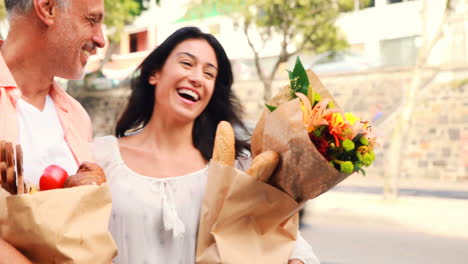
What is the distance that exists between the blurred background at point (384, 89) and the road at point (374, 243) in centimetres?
2

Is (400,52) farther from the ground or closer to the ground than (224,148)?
closer to the ground

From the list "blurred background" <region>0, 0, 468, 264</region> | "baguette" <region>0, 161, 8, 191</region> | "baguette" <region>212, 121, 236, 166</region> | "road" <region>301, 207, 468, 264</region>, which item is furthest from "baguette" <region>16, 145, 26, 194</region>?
"blurred background" <region>0, 0, 468, 264</region>

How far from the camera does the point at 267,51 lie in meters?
20.1

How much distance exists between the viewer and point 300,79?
6.27 feet

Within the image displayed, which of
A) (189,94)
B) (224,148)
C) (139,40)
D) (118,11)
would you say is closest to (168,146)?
(189,94)

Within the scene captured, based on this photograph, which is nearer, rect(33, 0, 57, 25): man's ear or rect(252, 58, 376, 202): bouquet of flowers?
rect(252, 58, 376, 202): bouquet of flowers

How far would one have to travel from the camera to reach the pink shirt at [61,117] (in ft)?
5.81

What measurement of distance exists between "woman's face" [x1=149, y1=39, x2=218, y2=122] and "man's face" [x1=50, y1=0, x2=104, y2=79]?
0.50 m

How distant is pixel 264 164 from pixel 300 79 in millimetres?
313

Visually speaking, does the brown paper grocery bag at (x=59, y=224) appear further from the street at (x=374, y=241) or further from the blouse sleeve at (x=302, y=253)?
the street at (x=374, y=241)

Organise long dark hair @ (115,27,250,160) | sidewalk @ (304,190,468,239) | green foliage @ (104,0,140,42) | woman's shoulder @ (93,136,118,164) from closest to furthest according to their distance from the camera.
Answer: woman's shoulder @ (93,136,118,164) < long dark hair @ (115,27,250,160) < sidewalk @ (304,190,468,239) < green foliage @ (104,0,140,42)

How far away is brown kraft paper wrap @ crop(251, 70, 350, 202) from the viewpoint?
5.54 feet

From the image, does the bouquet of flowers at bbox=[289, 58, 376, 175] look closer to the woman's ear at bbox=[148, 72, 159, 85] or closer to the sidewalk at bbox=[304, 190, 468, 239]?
the woman's ear at bbox=[148, 72, 159, 85]

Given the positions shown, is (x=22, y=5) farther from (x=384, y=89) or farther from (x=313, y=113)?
(x=384, y=89)
